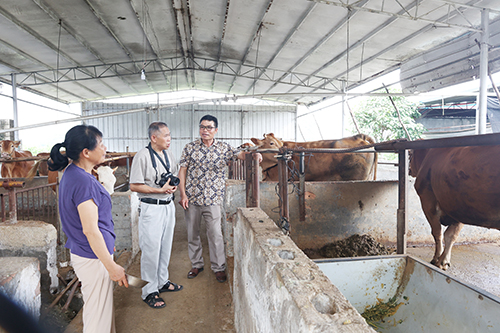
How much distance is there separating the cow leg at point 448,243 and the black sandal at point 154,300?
3.29 meters

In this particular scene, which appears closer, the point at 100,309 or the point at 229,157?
the point at 100,309

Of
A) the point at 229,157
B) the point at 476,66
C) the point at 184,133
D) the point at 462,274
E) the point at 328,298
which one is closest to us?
the point at 328,298

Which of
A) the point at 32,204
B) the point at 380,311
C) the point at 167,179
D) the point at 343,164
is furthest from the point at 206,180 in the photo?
the point at 32,204

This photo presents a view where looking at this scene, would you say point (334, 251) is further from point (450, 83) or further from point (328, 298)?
point (450, 83)

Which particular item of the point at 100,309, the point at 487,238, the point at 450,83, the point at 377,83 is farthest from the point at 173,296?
the point at 377,83

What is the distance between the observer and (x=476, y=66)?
715 cm

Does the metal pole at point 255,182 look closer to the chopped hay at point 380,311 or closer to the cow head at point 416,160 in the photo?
the chopped hay at point 380,311

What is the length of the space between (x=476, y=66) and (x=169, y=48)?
10.1 m

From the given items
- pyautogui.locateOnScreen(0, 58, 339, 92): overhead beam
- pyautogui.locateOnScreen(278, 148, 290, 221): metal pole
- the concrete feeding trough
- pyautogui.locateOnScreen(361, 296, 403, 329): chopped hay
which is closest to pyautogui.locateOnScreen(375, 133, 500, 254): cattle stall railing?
the concrete feeding trough

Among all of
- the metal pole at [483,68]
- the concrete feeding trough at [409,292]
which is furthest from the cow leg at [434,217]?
the metal pole at [483,68]

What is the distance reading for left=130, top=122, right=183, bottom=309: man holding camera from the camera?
2.73 m

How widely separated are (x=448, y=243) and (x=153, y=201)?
356cm

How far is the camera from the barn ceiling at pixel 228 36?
7036 mm

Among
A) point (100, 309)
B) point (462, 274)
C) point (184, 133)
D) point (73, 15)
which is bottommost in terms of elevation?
point (462, 274)
